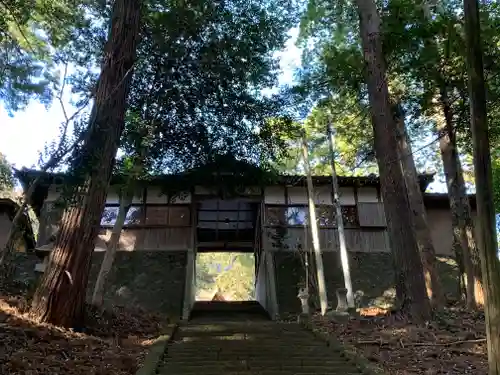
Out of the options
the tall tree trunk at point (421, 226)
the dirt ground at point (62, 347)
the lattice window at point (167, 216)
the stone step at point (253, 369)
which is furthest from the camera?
the lattice window at point (167, 216)

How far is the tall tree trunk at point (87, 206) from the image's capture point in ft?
23.6

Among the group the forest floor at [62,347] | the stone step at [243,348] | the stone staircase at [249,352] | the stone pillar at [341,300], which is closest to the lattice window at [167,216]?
the stone staircase at [249,352]

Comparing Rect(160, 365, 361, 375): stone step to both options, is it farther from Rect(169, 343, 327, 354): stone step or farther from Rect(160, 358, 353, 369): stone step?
Rect(169, 343, 327, 354): stone step

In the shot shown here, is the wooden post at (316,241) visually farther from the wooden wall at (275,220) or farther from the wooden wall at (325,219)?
the wooden wall at (275,220)

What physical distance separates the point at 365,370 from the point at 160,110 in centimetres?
839

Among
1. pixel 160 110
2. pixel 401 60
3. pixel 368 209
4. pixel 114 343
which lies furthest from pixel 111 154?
pixel 368 209

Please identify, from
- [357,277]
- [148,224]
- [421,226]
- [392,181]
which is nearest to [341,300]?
[421,226]

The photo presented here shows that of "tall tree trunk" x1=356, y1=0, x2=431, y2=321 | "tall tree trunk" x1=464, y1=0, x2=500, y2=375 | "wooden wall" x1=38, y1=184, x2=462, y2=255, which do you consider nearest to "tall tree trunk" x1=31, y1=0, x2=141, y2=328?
"tall tree trunk" x1=464, y1=0, x2=500, y2=375

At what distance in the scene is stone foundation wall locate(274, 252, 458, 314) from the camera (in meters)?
15.3

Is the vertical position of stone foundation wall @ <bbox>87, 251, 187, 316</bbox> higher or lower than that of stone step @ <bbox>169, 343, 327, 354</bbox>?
higher

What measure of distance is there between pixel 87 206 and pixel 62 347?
2.33 m

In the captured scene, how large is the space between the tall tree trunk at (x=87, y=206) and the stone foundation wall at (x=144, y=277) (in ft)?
24.5

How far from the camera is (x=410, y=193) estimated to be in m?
12.3

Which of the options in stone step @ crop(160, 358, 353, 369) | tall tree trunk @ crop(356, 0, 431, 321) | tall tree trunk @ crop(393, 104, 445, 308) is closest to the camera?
stone step @ crop(160, 358, 353, 369)
